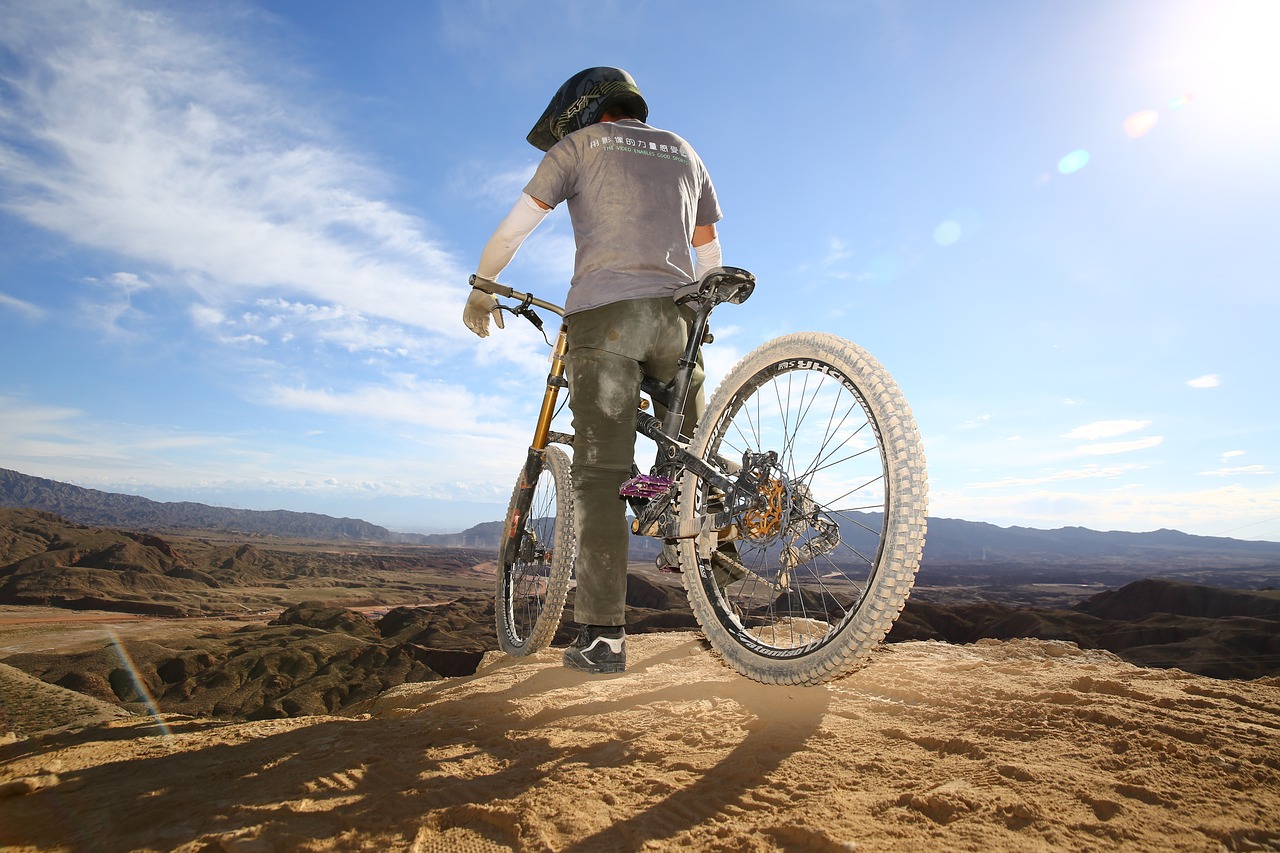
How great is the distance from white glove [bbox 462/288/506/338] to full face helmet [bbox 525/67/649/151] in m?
1.14

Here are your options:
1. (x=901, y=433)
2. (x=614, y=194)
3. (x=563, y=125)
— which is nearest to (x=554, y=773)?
(x=901, y=433)

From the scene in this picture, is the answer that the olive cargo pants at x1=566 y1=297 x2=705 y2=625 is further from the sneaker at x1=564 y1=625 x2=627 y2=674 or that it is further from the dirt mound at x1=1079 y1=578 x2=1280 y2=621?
the dirt mound at x1=1079 y1=578 x2=1280 y2=621

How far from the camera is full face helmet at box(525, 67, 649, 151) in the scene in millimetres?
3436

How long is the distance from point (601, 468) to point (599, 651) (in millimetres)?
983

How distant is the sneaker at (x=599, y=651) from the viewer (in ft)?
10.3

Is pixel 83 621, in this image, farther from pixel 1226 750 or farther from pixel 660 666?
pixel 1226 750

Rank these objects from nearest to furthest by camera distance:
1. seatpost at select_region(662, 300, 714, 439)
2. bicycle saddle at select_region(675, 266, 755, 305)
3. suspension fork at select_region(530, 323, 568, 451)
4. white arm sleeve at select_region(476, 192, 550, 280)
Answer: bicycle saddle at select_region(675, 266, 755, 305)
seatpost at select_region(662, 300, 714, 439)
white arm sleeve at select_region(476, 192, 550, 280)
suspension fork at select_region(530, 323, 568, 451)

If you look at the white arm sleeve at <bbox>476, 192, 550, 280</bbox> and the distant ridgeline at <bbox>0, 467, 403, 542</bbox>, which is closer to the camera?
the white arm sleeve at <bbox>476, 192, 550, 280</bbox>

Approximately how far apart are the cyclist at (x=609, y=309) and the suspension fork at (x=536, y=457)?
3.47 ft

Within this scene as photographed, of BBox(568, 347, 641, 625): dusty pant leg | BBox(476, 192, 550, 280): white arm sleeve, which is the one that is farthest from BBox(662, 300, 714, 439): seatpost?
BBox(476, 192, 550, 280): white arm sleeve

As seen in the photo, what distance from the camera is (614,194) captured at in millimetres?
3156

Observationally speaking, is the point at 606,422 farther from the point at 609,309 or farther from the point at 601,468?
the point at 609,309

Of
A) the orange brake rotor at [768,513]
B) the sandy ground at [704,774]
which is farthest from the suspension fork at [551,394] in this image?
the sandy ground at [704,774]

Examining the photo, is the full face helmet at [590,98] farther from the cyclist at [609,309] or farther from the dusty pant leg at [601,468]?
the dusty pant leg at [601,468]
